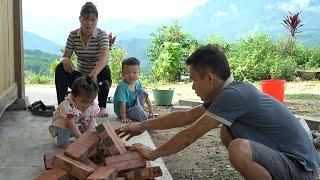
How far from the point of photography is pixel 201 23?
25391mm

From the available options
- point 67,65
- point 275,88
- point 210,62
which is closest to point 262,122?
point 210,62

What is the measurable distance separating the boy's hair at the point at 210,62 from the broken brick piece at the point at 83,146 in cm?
105

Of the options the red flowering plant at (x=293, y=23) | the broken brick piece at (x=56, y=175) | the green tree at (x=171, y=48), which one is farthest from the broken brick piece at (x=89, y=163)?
the red flowering plant at (x=293, y=23)

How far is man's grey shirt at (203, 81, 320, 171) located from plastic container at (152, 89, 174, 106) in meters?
4.97

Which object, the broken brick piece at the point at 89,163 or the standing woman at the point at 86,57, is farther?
the standing woman at the point at 86,57

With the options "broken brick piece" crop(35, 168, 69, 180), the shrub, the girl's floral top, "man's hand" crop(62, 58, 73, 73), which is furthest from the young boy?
the shrub

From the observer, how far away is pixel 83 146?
3.77m

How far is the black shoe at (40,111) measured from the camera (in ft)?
20.7

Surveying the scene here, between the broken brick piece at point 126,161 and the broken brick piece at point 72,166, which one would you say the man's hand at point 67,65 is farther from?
the broken brick piece at point 126,161

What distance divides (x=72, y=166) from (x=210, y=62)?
118cm

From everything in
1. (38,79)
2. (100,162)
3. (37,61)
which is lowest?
(38,79)

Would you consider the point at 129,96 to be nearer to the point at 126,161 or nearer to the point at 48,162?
the point at 48,162

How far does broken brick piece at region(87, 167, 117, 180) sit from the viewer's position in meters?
3.20

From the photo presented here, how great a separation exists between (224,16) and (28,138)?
71.8 ft
